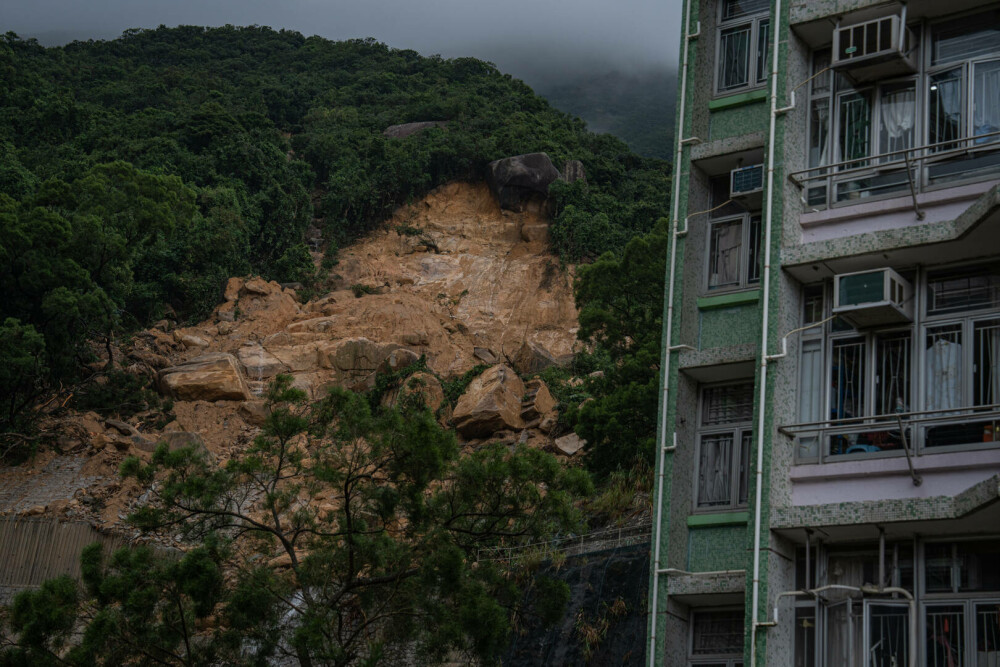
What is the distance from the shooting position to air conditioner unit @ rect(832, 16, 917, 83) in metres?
10.3

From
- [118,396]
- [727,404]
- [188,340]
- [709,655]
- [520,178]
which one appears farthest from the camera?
[520,178]

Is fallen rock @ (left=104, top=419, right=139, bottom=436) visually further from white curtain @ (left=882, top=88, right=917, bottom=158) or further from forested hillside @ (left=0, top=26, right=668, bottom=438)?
white curtain @ (left=882, top=88, right=917, bottom=158)

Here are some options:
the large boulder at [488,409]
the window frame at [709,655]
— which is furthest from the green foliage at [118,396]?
the window frame at [709,655]

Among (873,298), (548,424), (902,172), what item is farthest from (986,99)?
(548,424)

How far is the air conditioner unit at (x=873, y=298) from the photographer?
9.63 meters

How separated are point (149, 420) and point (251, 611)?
20106 millimetres

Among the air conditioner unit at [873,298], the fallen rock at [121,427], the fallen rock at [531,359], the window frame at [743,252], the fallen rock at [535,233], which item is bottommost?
the air conditioner unit at [873,298]

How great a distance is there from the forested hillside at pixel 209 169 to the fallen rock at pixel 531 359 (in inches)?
264

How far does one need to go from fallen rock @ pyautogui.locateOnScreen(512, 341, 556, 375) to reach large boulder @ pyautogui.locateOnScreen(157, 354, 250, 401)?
776 cm

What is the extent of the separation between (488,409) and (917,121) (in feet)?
72.3

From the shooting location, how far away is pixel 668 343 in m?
11.3

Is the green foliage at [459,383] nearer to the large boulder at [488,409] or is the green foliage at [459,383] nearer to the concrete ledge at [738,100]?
the large boulder at [488,409]

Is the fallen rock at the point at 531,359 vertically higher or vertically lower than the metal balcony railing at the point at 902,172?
higher

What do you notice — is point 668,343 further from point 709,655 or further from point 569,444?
point 569,444
